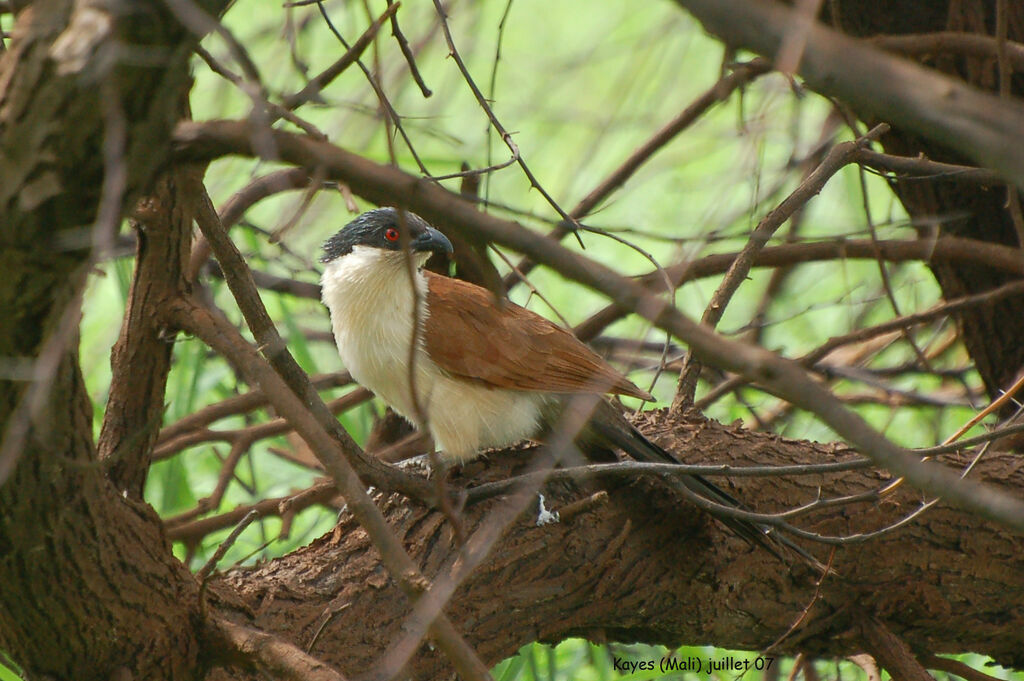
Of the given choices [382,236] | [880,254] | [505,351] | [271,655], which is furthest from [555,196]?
[271,655]

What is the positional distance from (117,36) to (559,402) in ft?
6.43

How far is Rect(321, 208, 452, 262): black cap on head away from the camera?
2.82m

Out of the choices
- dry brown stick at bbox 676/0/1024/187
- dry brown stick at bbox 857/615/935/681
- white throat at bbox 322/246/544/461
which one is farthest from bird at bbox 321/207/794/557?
dry brown stick at bbox 676/0/1024/187

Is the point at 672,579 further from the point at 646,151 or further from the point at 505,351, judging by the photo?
the point at 646,151

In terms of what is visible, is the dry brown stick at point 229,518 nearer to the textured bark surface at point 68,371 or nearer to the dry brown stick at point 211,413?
the dry brown stick at point 211,413

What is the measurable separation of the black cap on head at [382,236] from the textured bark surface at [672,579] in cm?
65

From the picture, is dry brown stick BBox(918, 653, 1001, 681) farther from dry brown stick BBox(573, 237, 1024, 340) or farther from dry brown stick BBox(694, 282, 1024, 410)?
dry brown stick BBox(573, 237, 1024, 340)

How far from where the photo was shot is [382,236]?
2.96m

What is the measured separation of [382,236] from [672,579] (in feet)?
4.31

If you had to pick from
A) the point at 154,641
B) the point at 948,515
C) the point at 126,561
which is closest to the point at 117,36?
the point at 126,561

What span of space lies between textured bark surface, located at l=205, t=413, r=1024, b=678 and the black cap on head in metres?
0.65

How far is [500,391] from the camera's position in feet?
9.02

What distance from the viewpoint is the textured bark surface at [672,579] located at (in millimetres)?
1959

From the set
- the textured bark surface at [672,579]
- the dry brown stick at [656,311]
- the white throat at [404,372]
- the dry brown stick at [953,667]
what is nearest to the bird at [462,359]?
the white throat at [404,372]
